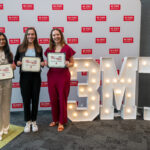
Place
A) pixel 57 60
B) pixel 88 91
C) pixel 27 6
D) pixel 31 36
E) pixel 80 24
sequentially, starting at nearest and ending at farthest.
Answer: pixel 31 36 → pixel 57 60 → pixel 88 91 → pixel 27 6 → pixel 80 24

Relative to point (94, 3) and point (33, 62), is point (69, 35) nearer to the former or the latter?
point (94, 3)

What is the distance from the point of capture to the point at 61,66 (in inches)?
100

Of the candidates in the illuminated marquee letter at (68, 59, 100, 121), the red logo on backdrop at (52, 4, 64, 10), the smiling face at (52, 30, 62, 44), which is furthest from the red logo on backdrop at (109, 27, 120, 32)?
the smiling face at (52, 30, 62, 44)

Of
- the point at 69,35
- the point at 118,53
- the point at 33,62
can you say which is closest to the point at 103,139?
the point at 33,62

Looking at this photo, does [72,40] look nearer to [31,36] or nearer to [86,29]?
[86,29]

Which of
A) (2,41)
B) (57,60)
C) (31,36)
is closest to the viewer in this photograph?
(2,41)

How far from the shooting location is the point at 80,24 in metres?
3.47

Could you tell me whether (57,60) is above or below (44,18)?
below

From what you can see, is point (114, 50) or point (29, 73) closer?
point (29, 73)

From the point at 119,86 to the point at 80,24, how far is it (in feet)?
4.67

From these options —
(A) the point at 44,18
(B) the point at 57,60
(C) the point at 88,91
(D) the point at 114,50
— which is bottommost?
(C) the point at 88,91

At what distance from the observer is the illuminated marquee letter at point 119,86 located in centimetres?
312

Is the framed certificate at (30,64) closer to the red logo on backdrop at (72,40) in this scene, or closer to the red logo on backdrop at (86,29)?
the red logo on backdrop at (72,40)

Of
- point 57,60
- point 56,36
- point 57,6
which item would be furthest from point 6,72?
point 57,6
